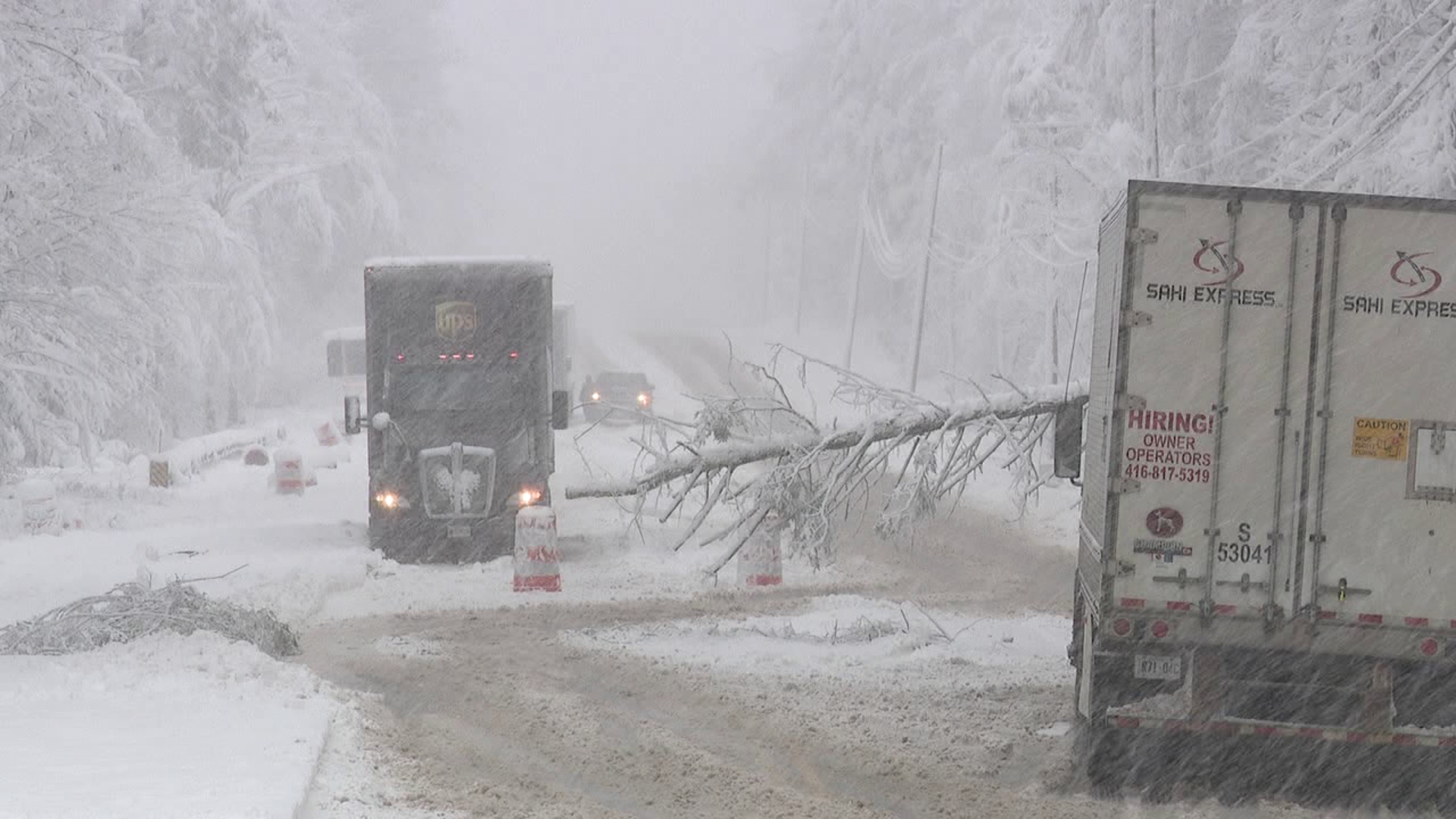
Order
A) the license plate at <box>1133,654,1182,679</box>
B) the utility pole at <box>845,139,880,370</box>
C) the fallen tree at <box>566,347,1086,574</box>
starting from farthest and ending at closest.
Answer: the utility pole at <box>845,139,880,370</box>
the fallen tree at <box>566,347,1086,574</box>
the license plate at <box>1133,654,1182,679</box>

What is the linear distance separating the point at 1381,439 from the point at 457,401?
465 inches

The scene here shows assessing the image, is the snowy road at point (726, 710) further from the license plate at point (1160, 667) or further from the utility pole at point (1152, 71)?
the utility pole at point (1152, 71)

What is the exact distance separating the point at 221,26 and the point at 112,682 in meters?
16.0

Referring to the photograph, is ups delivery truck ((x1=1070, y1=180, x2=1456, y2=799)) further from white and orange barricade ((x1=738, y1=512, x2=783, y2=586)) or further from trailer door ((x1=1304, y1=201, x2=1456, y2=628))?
white and orange barricade ((x1=738, y1=512, x2=783, y2=586))

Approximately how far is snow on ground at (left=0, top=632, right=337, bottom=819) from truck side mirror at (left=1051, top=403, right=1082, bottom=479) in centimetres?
480

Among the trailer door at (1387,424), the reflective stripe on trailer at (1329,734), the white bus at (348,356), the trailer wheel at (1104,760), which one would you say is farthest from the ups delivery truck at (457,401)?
the white bus at (348,356)

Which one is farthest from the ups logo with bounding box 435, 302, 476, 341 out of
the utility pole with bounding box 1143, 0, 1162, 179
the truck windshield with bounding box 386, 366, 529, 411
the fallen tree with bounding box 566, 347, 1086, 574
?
the utility pole with bounding box 1143, 0, 1162, 179

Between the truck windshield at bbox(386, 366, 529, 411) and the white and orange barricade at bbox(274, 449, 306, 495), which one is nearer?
the truck windshield at bbox(386, 366, 529, 411)

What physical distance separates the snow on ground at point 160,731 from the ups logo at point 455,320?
746cm

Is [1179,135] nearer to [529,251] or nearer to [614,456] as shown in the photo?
A: [614,456]

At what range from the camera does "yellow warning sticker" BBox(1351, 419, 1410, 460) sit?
8031 millimetres

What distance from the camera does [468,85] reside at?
107 meters

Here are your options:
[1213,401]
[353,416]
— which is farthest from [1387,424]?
[353,416]

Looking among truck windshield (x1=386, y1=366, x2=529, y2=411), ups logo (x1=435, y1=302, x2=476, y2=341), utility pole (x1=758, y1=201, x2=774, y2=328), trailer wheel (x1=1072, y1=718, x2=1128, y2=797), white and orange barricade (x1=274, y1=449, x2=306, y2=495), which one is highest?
utility pole (x1=758, y1=201, x2=774, y2=328)
